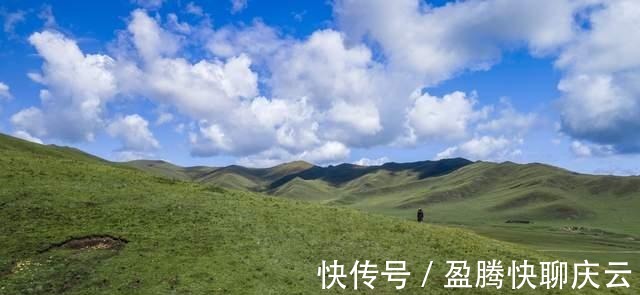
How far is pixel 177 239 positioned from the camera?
44.1m

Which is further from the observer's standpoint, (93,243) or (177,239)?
(177,239)

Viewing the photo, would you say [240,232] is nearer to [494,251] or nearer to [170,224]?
[170,224]

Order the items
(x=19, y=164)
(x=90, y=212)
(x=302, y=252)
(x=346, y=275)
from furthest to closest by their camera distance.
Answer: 1. (x=19, y=164)
2. (x=90, y=212)
3. (x=302, y=252)
4. (x=346, y=275)

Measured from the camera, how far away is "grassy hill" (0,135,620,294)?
37.2 meters

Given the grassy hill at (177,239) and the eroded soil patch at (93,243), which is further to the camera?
the eroded soil patch at (93,243)

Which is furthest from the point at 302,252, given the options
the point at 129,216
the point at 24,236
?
the point at 24,236

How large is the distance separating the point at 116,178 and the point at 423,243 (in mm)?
35151

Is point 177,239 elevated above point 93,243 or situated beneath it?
elevated above

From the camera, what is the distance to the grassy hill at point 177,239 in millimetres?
37188

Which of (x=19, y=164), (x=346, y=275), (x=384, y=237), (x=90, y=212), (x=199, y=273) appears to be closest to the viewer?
(x=199, y=273)

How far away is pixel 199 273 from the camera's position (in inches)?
1502

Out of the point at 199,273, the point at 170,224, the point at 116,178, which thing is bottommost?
the point at 199,273

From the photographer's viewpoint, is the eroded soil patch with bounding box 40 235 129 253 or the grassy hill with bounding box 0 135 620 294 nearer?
the grassy hill with bounding box 0 135 620 294

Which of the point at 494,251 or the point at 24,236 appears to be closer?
the point at 24,236
